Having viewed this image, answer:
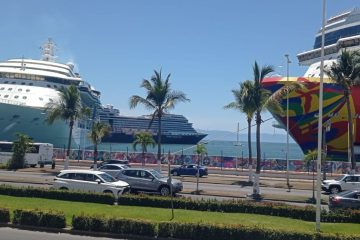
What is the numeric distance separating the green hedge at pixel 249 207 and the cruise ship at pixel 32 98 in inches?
1993

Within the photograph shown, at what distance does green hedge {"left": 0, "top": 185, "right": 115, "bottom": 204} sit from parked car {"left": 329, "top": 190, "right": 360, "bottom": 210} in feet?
31.3

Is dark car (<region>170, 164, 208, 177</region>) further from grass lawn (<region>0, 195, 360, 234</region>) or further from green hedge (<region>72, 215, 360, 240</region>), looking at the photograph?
green hedge (<region>72, 215, 360, 240</region>)

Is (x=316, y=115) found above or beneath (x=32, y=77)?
beneath

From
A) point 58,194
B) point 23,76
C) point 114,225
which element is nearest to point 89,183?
point 58,194

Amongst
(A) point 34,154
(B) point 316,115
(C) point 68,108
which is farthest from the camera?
(B) point 316,115

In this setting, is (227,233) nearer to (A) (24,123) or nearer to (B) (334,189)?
(B) (334,189)

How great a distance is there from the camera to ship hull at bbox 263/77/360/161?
5162cm

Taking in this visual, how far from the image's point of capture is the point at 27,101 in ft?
249

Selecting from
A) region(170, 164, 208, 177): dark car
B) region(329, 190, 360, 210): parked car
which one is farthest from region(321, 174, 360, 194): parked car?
region(170, 164, 208, 177): dark car

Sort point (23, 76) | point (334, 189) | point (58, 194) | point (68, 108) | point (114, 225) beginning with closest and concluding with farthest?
point (114, 225) → point (58, 194) → point (334, 189) → point (68, 108) → point (23, 76)

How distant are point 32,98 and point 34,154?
33.5 m

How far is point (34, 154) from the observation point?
148ft

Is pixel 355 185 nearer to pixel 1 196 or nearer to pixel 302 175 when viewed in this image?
pixel 302 175

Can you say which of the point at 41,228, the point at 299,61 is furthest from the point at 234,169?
the point at 41,228
